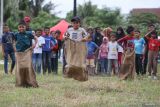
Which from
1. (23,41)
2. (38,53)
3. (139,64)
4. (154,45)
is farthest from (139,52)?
(23,41)

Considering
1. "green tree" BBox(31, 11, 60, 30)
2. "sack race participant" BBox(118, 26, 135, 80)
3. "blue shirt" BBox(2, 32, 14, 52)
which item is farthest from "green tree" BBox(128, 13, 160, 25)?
"sack race participant" BBox(118, 26, 135, 80)

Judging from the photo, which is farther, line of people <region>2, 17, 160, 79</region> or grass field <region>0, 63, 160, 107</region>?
line of people <region>2, 17, 160, 79</region>

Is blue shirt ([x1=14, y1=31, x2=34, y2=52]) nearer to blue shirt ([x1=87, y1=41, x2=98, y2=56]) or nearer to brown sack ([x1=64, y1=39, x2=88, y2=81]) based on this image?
brown sack ([x1=64, y1=39, x2=88, y2=81])

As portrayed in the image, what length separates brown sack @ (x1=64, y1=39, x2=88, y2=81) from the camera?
12719 mm

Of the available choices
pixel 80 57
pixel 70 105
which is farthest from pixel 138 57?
pixel 70 105

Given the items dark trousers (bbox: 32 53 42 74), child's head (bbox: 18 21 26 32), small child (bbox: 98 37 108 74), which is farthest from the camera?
small child (bbox: 98 37 108 74)

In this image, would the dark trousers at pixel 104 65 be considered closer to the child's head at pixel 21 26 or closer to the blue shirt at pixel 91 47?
the blue shirt at pixel 91 47

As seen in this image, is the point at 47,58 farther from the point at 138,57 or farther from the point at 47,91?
the point at 47,91

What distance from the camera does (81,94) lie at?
11430mm

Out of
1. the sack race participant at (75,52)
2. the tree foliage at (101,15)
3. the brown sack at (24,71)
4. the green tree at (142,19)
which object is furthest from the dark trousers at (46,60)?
the green tree at (142,19)

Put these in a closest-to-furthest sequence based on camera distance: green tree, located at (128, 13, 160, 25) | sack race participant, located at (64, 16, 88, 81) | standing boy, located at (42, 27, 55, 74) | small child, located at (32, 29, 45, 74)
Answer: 1. sack race participant, located at (64, 16, 88, 81)
2. small child, located at (32, 29, 45, 74)
3. standing boy, located at (42, 27, 55, 74)
4. green tree, located at (128, 13, 160, 25)

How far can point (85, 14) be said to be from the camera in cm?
6178

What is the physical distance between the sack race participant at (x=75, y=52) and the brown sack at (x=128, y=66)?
288cm

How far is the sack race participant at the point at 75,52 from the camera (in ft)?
41.7
